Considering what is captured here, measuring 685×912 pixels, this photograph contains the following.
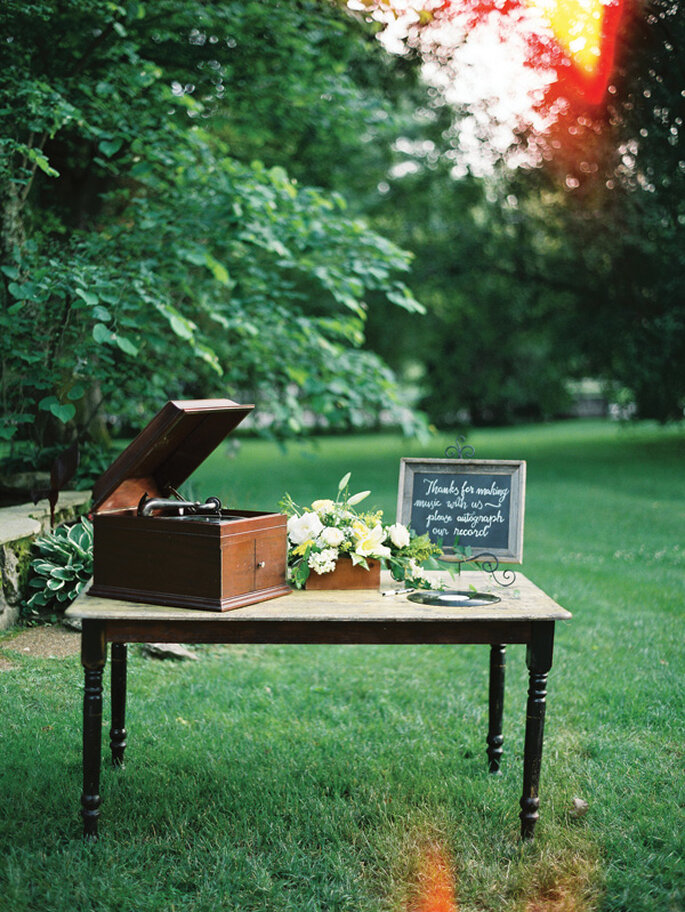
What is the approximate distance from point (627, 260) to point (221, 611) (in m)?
15.6

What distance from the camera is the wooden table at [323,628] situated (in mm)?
3275

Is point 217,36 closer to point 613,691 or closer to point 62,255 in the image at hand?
point 62,255

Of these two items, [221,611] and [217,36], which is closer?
[221,611]

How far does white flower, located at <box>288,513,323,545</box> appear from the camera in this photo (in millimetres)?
3613

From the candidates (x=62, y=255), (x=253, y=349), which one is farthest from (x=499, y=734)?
(x=253, y=349)

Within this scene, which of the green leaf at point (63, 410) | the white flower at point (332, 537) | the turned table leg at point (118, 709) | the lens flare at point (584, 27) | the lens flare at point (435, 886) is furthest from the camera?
the lens flare at point (584, 27)

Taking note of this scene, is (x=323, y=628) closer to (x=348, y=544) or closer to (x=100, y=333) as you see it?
(x=348, y=544)

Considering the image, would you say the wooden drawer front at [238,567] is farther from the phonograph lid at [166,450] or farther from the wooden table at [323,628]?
the phonograph lid at [166,450]

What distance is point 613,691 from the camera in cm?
539

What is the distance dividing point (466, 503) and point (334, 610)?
37.1 inches

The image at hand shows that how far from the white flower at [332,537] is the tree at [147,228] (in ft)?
9.72

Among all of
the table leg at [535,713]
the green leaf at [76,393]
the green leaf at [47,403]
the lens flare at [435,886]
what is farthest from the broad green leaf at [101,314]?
the lens flare at [435,886]

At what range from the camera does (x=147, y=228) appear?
7.46 meters

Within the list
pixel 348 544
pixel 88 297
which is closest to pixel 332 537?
pixel 348 544
